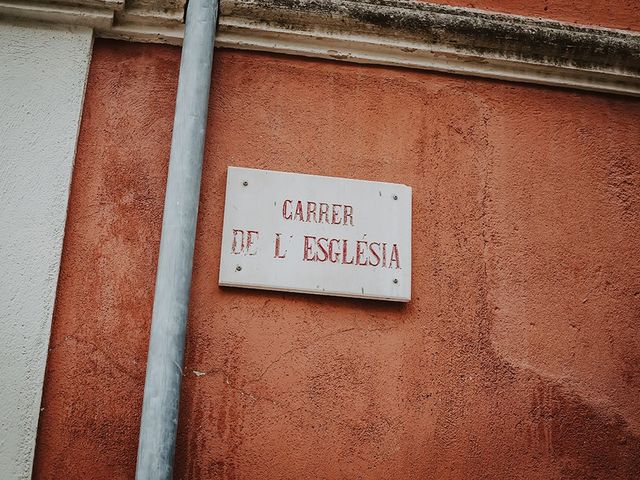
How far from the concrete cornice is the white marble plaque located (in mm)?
572

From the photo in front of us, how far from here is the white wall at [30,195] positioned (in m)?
2.27

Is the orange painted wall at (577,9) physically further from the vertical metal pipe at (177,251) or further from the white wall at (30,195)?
the white wall at (30,195)

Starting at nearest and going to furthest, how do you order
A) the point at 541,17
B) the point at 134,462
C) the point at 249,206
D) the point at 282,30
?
the point at 134,462
the point at 249,206
the point at 282,30
the point at 541,17

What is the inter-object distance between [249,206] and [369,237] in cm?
46

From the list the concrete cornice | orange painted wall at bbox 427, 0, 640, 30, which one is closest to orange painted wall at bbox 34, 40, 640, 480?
the concrete cornice

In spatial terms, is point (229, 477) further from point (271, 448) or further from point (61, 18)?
point (61, 18)

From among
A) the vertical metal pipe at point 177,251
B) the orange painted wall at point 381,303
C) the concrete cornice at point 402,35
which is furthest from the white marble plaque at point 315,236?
the concrete cornice at point 402,35

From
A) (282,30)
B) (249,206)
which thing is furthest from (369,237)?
(282,30)

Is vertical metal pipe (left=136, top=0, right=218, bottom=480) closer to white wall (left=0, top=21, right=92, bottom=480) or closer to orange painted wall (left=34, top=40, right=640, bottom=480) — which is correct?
orange painted wall (left=34, top=40, right=640, bottom=480)

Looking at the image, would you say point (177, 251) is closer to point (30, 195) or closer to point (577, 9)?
point (30, 195)

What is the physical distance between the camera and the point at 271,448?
2.40 meters

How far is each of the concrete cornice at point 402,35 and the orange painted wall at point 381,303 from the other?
59 mm

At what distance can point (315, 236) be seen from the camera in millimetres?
2586

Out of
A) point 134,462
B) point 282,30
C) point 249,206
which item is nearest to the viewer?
point 134,462
